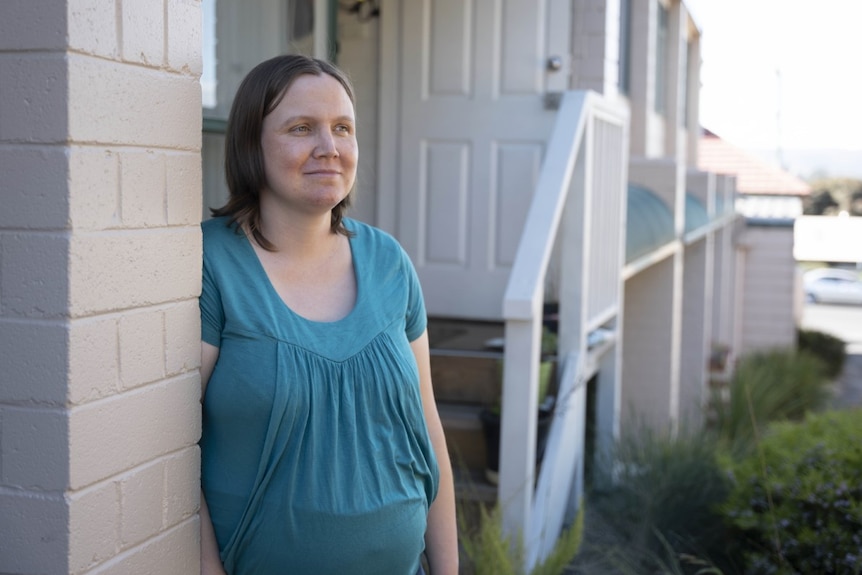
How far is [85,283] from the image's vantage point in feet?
5.16

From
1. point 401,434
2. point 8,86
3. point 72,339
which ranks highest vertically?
point 8,86

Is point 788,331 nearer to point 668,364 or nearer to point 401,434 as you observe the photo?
point 668,364

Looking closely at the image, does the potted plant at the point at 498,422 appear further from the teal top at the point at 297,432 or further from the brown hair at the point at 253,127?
the brown hair at the point at 253,127

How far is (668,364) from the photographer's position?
26.1 feet

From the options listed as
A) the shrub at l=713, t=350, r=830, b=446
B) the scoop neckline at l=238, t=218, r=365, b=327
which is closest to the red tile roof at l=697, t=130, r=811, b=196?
the shrub at l=713, t=350, r=830, b=446

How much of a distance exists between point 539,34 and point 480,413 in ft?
9.14

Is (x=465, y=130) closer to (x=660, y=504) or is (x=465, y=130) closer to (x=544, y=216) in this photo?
(x=544, y=216)

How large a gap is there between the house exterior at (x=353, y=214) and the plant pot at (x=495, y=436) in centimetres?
8

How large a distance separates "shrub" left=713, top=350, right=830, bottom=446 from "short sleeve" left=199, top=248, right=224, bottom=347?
405cm

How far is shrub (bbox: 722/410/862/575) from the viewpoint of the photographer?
13.1 feet

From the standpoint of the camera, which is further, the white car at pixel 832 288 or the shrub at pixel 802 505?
the white car at pixel 832 288

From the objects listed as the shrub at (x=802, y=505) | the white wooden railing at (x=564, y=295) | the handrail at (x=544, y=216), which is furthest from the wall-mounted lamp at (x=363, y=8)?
the shrub at (x=802, y=505)

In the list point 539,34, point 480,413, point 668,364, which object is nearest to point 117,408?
point 480,413

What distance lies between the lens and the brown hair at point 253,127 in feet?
6.57
